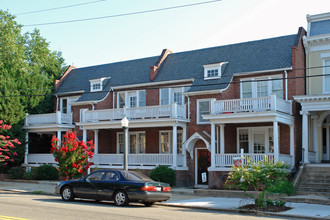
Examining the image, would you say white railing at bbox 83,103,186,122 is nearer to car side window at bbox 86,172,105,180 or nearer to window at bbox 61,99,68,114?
window at bbox 61,99,68,114

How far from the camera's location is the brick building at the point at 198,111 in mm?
22672

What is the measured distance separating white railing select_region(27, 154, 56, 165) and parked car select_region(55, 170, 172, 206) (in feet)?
44.0

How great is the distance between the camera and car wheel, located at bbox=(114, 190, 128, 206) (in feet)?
51.0

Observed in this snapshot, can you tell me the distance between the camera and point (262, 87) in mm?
24719

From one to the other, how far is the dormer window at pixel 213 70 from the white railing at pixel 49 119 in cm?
1124

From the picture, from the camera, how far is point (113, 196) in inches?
622

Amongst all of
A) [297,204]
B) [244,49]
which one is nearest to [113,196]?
[297,204]

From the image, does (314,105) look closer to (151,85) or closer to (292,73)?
(292,73)

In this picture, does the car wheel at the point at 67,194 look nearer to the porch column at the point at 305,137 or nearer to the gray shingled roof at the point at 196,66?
the gray shingled roof at the point at 196,66

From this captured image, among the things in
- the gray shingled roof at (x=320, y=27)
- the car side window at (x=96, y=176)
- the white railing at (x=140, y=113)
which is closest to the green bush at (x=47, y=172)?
the white railing at (x=140, y=113)

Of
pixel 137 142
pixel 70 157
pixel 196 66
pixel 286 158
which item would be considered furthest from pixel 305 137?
pixel 70 157

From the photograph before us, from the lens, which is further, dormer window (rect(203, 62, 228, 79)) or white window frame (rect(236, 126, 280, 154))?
dormer window (rect(203, 62, 228, 79))

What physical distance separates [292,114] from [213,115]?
4.42 meters

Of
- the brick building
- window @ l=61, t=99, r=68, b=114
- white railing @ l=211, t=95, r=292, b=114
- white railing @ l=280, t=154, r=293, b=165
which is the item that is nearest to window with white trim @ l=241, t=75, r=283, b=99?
the brick building
